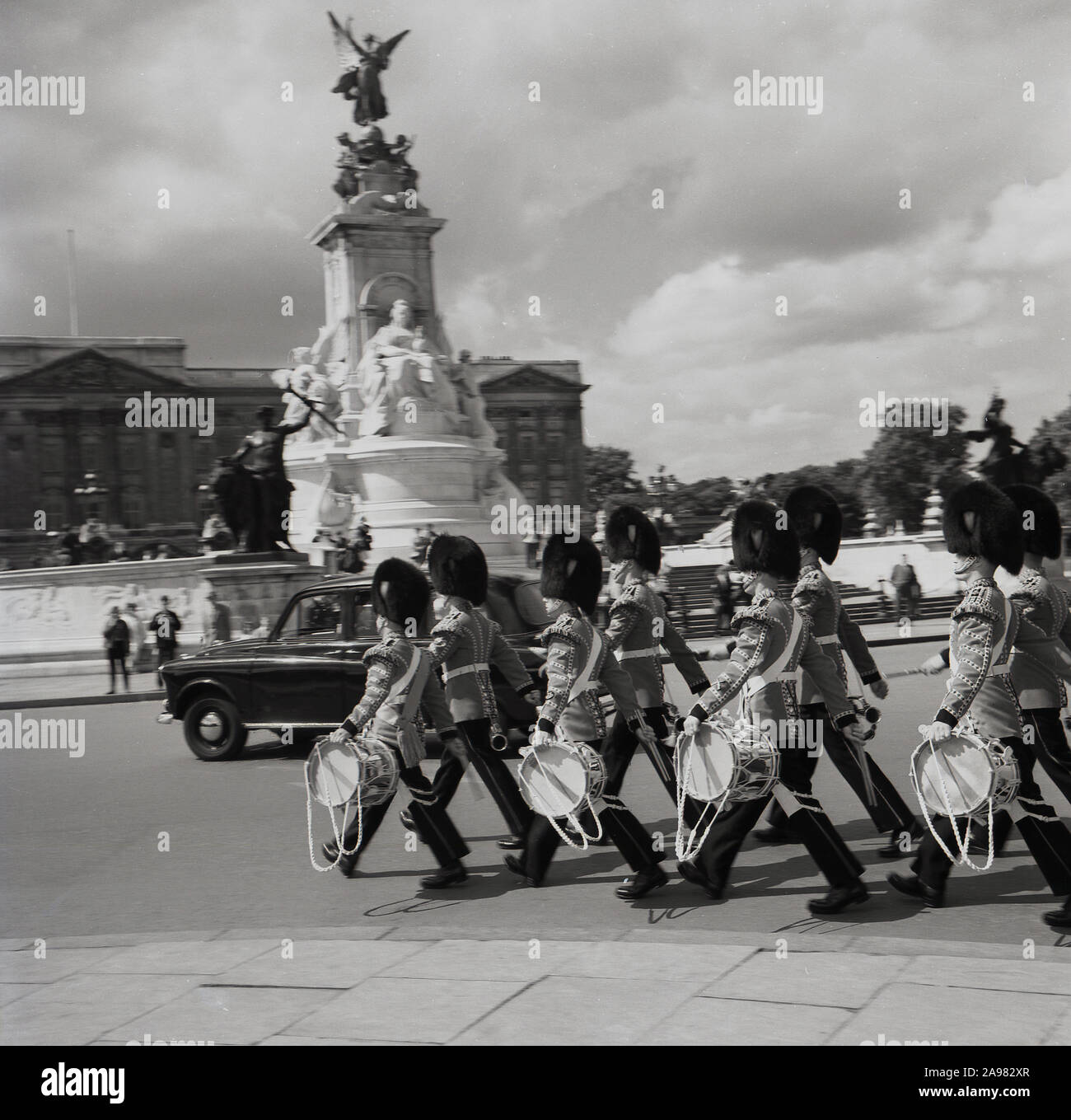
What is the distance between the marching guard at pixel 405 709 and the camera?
296 inches

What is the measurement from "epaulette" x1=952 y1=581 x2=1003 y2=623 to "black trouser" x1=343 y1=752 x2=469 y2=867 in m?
2.84

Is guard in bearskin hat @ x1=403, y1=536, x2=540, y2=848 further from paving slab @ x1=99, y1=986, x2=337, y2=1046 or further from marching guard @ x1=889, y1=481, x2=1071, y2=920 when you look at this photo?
paving slab @ x1=99, y1=986, x2=337, y2=1046

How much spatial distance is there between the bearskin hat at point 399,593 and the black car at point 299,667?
4.63 metres

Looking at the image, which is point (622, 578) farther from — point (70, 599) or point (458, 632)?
point (70, 599)

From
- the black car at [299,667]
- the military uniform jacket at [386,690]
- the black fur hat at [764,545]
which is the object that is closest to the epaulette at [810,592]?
the black fur hat at [764,545]

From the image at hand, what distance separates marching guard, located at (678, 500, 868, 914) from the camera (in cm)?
657

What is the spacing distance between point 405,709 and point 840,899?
2.39 meters

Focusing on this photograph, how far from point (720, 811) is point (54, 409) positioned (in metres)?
78.3

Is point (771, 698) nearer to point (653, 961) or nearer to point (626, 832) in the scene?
point (626, 832)

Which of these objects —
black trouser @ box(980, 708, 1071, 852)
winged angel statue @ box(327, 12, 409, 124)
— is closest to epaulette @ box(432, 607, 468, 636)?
black trouser @ box(980, 708, 1071, 852)

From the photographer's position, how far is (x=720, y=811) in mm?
6812
